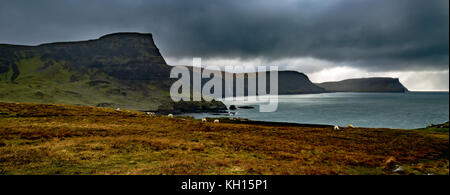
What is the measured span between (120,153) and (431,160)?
30.7 m

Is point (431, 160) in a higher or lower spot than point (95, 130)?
lower

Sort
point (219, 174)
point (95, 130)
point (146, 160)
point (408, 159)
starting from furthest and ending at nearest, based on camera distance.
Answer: point (95, 130), point (408, 159), point (146, 160), point (219, 174)

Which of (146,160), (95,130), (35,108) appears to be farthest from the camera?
(35,108)

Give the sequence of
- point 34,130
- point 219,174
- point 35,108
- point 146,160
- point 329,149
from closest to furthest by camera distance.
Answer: point 219,174 → point 146,160 → point 329,149 → point 34,130 → point 35,108

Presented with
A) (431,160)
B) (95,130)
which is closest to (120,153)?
(95,130)

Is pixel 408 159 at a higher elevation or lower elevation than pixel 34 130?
lower
